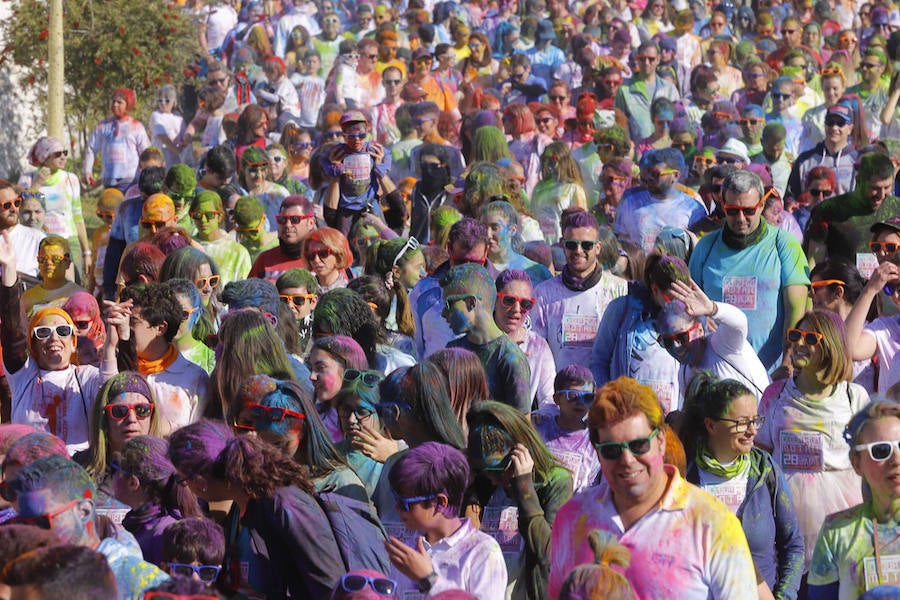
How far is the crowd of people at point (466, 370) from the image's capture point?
501 centimetres

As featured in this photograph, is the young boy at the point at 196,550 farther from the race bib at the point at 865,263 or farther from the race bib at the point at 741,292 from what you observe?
the race bib at the point at 865,263

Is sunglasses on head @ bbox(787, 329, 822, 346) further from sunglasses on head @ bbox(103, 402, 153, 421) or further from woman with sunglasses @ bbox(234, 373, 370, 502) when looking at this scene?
sunglasses on head @ bbox(103, 402, 153, 421)

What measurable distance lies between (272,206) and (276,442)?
21.4ft

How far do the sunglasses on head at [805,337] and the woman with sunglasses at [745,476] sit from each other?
2.48ft

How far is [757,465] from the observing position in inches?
242

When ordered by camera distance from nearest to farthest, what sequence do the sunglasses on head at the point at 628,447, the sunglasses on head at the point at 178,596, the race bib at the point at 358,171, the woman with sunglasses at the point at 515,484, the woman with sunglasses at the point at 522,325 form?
the sunglasses on head at the point at 178,596
the sunglasses on head at the point at 628,447
the woman with sunglasses at the point at 515,484
the woman with sunglasses at the point at 522,325
the race bib at the point at 358,171

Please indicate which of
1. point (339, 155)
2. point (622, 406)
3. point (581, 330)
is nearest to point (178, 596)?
point (622, 406)

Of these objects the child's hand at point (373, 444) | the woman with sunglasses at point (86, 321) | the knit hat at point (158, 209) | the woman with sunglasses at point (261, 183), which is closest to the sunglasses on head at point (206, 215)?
the knit hat at point (158, 209)

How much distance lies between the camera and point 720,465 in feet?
20.1

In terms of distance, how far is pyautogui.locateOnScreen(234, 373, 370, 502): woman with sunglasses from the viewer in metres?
5.85

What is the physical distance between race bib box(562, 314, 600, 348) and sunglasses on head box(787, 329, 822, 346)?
1721mm

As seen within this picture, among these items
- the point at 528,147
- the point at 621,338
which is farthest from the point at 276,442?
the point at 528,147

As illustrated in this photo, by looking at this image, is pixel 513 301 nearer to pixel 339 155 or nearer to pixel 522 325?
pixel 522 325

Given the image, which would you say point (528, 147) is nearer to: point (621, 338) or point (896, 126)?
point (896, 126)
